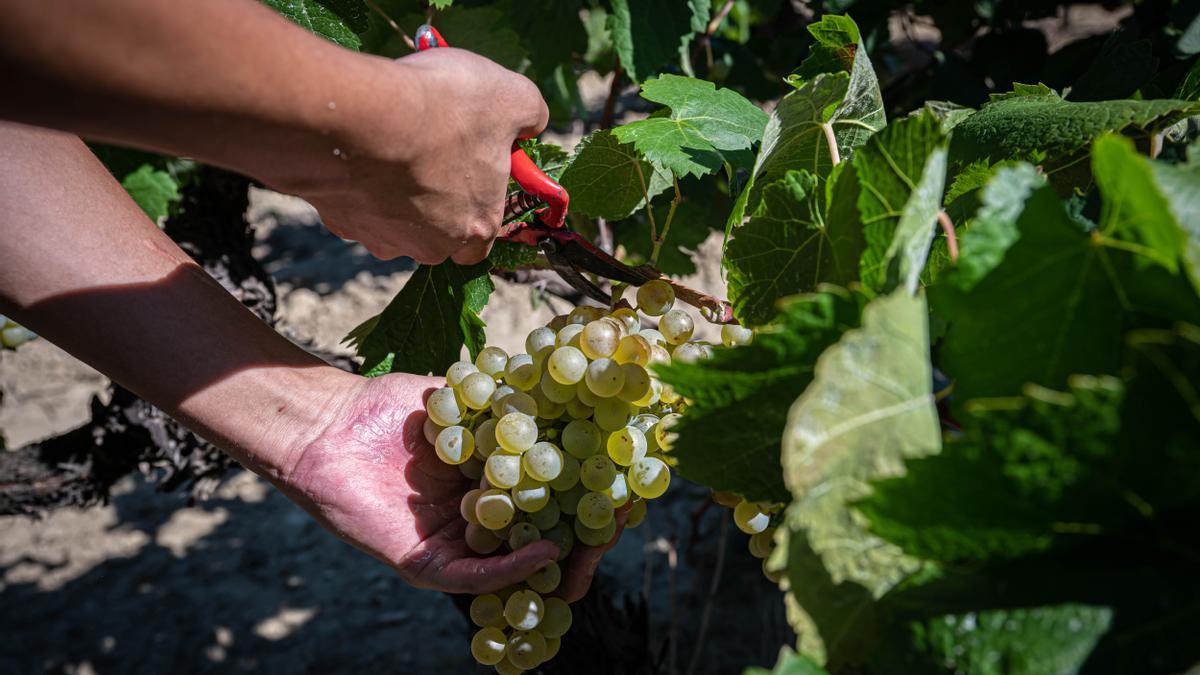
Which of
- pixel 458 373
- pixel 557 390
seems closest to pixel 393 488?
pixel 458 373

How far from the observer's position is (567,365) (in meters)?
0.91

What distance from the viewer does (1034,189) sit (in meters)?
0.56

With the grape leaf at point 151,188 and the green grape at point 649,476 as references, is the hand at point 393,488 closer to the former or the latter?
the green grape at point 649,476

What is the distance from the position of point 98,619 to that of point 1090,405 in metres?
2.58

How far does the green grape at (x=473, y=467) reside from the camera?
3.49 feet

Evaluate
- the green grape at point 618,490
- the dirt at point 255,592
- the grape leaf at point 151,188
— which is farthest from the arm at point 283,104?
the dirt at point 255,592

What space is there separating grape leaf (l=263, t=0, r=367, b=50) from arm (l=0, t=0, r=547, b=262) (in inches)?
15.0

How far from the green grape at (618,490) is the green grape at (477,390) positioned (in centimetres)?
18

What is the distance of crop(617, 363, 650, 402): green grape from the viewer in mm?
900

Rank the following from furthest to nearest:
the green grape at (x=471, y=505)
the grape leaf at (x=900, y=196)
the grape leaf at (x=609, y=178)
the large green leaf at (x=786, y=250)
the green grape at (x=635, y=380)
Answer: the grape leaf at (x=609, y=178)
the green grape at (x=471, y=505)
the green grape at (x=635, y=380)
the large green leaf at (x=786, y=250)
the grape leaf at (x=900, y=196)

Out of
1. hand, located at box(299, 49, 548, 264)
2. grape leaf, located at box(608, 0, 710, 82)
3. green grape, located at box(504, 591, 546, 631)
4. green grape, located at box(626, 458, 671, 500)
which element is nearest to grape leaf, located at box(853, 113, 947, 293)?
green grape, located at box(626, 458, 671, 500)

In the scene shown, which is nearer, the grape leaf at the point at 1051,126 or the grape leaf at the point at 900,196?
the grape leaf at the point at 900,196

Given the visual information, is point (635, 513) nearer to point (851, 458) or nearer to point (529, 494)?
point (529, 494)

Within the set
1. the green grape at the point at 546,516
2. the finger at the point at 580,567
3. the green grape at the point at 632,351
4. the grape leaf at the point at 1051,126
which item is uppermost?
the grape leaf at the point at 1051,126
